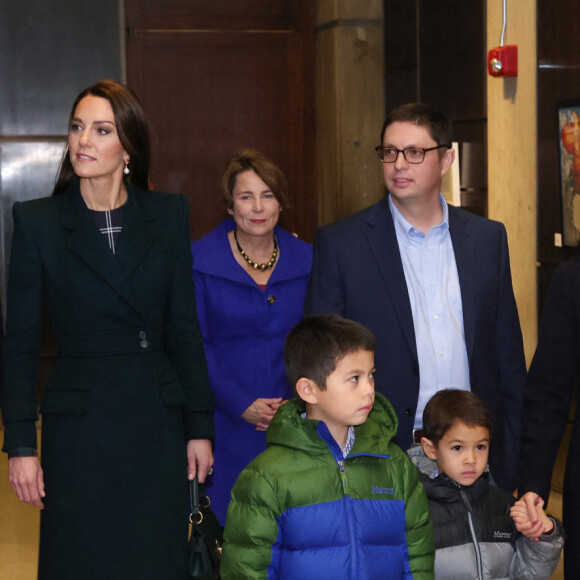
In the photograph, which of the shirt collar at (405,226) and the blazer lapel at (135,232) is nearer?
the blazer lapel at (135,232)

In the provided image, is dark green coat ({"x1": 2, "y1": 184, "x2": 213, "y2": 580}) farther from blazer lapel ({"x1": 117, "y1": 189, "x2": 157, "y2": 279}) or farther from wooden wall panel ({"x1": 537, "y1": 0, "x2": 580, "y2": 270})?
wooden wall panel ({"x1": 537, "y1": 0, "x2": 580, "y2": 270})

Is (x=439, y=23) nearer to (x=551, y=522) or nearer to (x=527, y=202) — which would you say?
(x=527, y=202)

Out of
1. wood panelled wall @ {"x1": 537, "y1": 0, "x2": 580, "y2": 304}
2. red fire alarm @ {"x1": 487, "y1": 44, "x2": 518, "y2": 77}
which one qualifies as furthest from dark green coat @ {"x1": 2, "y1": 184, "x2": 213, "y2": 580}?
red fire alarm @ {"x1": 487, "y1": 44, "x2": 518, "y2": 77}

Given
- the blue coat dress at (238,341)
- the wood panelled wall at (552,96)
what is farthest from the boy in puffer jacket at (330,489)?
the wood panelled wall at (552,96)

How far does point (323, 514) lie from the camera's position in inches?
99.7

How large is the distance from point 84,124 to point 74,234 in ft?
0.98

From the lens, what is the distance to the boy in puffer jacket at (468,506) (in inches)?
116

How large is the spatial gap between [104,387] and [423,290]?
104 cm

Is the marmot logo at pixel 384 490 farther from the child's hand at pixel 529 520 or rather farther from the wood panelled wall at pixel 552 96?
the wood panelled wall at pixel 552 96

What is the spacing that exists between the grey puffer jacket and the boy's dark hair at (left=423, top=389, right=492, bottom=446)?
14 centimetres

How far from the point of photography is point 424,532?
2650 millimetres

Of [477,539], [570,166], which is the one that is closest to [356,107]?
[570,166]

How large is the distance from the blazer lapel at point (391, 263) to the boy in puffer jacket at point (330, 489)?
0.46 m

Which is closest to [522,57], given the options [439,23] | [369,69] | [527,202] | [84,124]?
[527,202]
